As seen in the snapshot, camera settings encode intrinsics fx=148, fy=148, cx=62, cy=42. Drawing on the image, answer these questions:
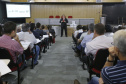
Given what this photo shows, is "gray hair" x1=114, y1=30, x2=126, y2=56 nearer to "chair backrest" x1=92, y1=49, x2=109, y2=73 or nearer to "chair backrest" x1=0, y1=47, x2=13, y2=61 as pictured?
"chair backrest" x1=92, y1=49, x2=109, y2=73

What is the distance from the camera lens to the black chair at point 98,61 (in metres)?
2.41

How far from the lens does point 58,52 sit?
6074 millimetres

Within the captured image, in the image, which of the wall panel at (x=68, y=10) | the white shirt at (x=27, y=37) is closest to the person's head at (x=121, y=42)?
the white shirt at (x=27, y=37)

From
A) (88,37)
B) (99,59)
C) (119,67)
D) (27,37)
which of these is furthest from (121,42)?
(27,37)

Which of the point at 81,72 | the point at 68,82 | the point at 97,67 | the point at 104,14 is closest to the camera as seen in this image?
the point at 97,67

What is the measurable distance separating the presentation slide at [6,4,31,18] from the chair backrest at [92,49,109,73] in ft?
34.8

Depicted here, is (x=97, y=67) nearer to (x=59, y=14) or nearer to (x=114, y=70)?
(x=114, y=70)

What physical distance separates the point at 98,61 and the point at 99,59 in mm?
47

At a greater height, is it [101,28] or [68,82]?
[101,28]

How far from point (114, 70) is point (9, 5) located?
11789mm

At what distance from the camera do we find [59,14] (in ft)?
44.9

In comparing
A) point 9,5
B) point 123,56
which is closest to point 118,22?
point 9,5

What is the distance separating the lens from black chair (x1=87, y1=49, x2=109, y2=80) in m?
2.41

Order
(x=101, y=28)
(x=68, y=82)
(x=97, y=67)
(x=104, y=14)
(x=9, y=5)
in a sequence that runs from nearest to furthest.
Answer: (x=97, y=67) → (x=101, y=28) → (x=68, y=82) → (x=9, y=5) → (x=104, y=14)
